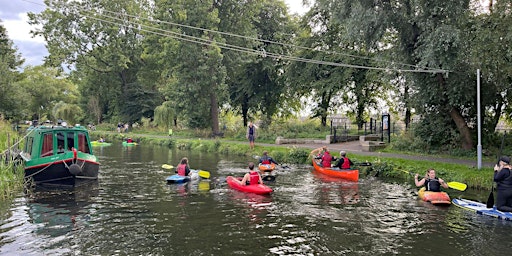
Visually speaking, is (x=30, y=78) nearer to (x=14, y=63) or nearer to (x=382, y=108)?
(x=14, y=63)

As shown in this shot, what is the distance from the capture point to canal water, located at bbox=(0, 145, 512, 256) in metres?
8.98

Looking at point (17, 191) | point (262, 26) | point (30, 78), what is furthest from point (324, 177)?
point (30, 78)

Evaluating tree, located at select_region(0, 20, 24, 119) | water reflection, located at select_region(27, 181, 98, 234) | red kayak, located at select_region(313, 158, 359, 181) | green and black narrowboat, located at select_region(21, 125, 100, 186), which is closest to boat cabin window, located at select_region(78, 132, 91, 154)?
green and black narrowboat, located at select_region(21, 125, 100, 186)

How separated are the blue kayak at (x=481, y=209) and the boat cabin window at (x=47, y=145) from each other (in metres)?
15.7

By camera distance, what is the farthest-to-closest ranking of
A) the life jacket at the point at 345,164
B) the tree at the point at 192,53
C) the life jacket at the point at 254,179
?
1. the tree at the point at 192,53
2. the life jacket at the point at 345,164
3. the life jacket at the point at 254,179

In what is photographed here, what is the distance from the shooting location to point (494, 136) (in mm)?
21156

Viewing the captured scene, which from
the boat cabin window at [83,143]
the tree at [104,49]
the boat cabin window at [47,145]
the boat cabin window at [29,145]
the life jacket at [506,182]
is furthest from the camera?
the tree at [104,49]

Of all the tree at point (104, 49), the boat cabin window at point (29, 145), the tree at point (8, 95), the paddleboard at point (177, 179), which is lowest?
the paddleboard at point (177, 179)

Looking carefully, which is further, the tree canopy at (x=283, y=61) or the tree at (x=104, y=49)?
the tree at (x=104, y=49)

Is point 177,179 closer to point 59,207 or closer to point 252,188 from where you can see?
point 252,188

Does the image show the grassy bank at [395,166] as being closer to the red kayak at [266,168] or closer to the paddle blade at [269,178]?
the red kayak at [266,168]

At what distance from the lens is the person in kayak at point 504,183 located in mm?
11031

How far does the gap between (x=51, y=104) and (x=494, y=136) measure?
78.1 metres

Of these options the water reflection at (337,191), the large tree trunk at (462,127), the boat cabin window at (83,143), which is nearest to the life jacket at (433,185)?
the water reflection at (337,191)
